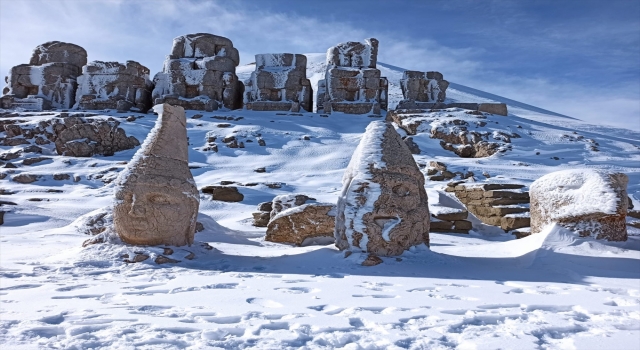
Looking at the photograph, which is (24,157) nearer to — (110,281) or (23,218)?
(23,218)

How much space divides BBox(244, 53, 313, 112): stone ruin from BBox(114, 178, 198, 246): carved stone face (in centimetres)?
2126

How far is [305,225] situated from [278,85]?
770 inches

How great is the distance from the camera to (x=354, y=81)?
27562 millimetres

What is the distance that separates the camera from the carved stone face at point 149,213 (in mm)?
6242

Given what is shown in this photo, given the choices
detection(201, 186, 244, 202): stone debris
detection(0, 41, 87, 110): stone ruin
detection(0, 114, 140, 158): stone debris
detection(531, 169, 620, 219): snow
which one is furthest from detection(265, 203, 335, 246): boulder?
detection(0, 41, 87, 110): stone ruin

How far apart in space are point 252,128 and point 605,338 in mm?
21095

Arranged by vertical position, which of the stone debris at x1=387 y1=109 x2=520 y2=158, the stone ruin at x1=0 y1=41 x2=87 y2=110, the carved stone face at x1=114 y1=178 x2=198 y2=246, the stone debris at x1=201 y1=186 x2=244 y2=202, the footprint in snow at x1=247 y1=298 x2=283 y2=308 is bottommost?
the stone debris at x1=201 y1=186 x2=244 y2=202

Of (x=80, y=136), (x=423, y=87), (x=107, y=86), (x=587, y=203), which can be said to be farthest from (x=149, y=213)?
(x=423, y=87)

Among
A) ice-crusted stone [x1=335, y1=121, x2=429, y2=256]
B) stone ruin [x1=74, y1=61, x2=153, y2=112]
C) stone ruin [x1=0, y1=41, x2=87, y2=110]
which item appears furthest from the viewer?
stone ruin [x1=0, y1=41, x2=87, y2=110]

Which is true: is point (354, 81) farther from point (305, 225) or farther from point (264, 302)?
point (264, 302)

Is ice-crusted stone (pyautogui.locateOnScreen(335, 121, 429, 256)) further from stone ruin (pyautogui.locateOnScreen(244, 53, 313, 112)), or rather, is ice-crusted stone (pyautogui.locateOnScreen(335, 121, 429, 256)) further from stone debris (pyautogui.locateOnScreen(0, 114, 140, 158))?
stone ruin (pyautogui.locateOnScreen(244, 53, 313, 112))

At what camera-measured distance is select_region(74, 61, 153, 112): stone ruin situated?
88.3 ft

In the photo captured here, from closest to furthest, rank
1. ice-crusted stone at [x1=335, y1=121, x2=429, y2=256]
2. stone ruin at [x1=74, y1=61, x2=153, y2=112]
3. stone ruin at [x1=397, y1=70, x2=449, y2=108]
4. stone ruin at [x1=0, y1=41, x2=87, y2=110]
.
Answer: ice-crusted stone at [x1=335, y1=121, x2=429, y2=256]
stone ruin at [x1=74, y1=61, x2=153, y2=112]
stone ruin at [x1=0, y1=41, x2=87, y2=110]
stone ruin at [x1=397, y1=70, x2=449, y2=108]

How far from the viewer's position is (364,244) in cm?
610
